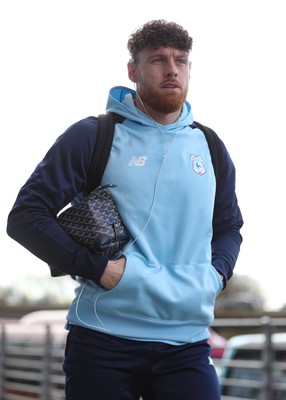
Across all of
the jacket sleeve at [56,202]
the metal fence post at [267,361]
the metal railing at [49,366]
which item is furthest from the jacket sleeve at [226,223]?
the metal fence post at [267,361]

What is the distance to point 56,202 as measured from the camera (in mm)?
3432

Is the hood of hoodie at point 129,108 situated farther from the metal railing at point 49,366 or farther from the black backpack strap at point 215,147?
the metal railing at point 49,366

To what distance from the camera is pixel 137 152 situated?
11.4 ft

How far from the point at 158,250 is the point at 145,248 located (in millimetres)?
50

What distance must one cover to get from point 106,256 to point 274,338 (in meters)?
4.21

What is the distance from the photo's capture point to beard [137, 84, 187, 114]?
3502 millimetres

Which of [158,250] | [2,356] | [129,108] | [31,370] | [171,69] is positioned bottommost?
[31,370]

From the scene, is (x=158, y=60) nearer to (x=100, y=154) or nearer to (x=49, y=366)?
(x=100, y=154)

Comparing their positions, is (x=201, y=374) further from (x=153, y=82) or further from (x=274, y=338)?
(x=274, y=338)

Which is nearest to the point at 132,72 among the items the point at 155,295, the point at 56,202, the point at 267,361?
the point at 56,202

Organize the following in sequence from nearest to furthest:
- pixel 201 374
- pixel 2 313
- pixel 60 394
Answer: pixel 201 374, pixel 60 394, pixel 2 313

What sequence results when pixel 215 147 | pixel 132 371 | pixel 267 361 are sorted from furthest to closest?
pixel 267 361 → pixel 215 147 → pixel 132 371

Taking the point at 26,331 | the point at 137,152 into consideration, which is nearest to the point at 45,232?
the point at 137,152

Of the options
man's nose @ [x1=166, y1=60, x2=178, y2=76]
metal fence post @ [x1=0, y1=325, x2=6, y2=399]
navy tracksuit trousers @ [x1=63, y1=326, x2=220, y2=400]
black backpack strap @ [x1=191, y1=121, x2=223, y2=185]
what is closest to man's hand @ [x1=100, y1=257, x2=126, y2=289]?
navy tracksuit trousers @ [x1=63, y1=326, x2=220, y2=400]
